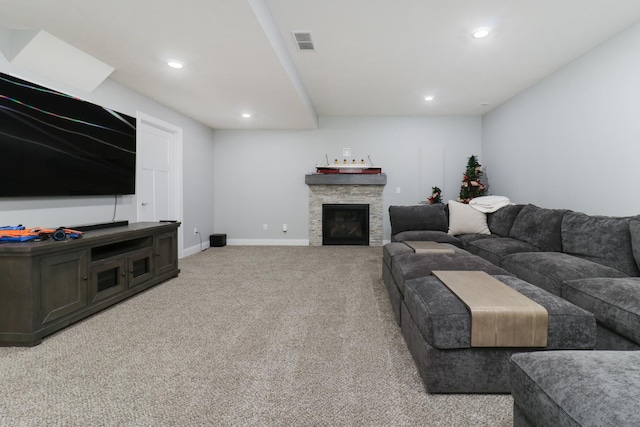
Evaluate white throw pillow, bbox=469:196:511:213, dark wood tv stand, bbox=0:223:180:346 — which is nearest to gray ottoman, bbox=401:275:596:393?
dark wood tv stand, bbox=0:223:180:346

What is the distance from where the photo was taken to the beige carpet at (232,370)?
1.53 meters

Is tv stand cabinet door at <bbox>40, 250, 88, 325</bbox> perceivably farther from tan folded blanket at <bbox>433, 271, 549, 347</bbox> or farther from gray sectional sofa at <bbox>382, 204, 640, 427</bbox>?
tan folded blanket at <bbox>433, 271, 549, 347</bbox>

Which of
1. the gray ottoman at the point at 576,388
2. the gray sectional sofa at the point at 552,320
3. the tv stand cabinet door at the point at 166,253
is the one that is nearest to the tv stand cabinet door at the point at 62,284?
the tv stand cabinet door at the point at 166,253

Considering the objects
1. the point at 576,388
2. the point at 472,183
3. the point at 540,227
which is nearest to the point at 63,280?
the point at 576,388

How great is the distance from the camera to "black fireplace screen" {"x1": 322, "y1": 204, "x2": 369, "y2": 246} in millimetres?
6781

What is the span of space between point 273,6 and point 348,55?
4.04ft

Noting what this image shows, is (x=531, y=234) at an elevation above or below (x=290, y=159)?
below

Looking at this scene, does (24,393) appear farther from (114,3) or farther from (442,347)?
(114,3)

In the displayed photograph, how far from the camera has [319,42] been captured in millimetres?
3502

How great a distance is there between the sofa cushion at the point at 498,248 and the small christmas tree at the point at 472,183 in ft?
6.56

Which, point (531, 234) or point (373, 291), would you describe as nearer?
point (373, 291)

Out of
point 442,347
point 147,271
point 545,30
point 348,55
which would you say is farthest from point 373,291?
point 545,30

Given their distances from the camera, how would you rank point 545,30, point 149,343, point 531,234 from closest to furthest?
point 149,343
point 545,30
point 531,234

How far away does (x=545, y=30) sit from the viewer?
10.6 ft
